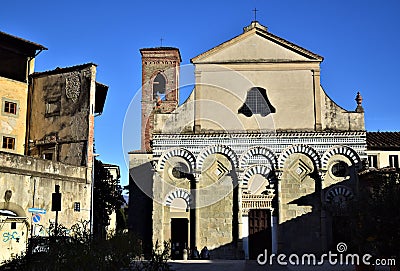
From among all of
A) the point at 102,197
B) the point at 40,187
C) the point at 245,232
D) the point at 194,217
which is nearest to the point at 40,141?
the point at 102,197

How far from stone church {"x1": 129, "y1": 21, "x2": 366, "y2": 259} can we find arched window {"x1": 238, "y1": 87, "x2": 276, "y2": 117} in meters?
0.05

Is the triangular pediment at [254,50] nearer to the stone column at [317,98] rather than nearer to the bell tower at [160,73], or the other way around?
the stone column at [317,98]

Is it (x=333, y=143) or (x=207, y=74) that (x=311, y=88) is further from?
(x=207, y=74)

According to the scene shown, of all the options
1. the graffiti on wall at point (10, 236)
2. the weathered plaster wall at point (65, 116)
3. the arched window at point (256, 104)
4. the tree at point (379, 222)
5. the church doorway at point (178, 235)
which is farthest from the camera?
the arched window at point (256, 104)

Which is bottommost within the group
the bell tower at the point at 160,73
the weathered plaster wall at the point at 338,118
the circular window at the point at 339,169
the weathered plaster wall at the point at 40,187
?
the weathered plaster wall at the point at 40,187

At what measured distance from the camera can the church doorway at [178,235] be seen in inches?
1001

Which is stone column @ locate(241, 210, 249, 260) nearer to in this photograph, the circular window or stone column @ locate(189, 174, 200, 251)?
stone column @ locate(189, 174, 200, 251)

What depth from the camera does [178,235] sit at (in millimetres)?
25625

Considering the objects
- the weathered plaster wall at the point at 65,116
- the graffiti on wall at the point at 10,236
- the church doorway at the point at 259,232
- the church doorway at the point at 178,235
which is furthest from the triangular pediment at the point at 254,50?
the graffiti on wall at the point at 10,236

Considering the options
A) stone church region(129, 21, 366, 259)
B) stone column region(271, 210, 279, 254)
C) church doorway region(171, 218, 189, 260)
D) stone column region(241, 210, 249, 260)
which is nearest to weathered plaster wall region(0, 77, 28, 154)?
stone church region(129, 21, 366, 259)

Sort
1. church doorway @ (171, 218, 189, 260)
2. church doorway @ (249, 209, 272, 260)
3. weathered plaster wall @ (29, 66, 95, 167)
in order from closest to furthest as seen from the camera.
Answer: church doorway @ (249, 209, 272, 260) < weathered plaster wall @ (29, 66, 95, 167) < church doorway @ (171, 218, 189, 260)

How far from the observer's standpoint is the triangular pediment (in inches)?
1040

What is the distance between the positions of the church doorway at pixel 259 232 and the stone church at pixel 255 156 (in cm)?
5

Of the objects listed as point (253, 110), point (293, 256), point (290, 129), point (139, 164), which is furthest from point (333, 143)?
point (139, 164)
